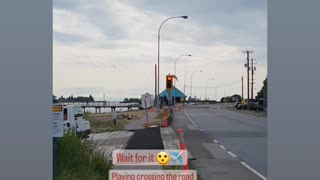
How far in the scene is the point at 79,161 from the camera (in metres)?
11.1

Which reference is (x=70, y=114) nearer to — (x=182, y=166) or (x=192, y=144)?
(x=192, y=144)

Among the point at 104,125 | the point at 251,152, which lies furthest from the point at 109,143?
the point at 104,125

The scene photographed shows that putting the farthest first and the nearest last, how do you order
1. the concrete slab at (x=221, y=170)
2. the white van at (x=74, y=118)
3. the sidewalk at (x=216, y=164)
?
the white van at (x=74, y=118)
the sidewalk at (x=216, y=164)
the concrete slab at (x=221, y=170)

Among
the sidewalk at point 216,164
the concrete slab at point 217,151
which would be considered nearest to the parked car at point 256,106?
the concrete slab at point 217,151

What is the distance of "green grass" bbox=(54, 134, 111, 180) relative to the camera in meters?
10.3

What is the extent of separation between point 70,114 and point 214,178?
509 inches

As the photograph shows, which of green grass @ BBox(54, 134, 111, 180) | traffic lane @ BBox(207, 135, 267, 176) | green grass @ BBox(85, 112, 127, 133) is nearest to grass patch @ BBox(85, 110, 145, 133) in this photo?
green grass @ BBox(85, 112, 127, 133)

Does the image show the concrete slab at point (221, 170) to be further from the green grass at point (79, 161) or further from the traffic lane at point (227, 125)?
the traffic lane at point (227, 125)

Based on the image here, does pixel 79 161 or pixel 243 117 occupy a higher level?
pixel 79 161

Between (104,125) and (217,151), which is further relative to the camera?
(104,125)

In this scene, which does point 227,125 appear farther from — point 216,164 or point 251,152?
point 216,164

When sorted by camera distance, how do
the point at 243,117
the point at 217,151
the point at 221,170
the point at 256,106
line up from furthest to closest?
the point at 256,106 < the point at 243,117 < the point at 217,151 < the point at 221,170

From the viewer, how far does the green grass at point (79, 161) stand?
1026cm

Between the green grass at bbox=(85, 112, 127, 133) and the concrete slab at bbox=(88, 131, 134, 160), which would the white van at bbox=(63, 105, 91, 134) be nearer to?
the concrete slab at bbox=(88, 131, 134, 160)
